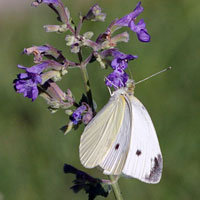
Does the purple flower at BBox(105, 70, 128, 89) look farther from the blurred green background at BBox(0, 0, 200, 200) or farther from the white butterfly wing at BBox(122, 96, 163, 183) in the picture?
the blurred green background at BBox(0, 0, 200, 200)

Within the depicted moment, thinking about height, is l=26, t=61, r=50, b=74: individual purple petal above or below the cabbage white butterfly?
above

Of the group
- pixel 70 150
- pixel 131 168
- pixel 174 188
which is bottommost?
pixel 174 188

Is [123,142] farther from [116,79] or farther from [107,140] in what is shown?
[116,79]

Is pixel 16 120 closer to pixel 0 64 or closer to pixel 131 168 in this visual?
pixel 0 64

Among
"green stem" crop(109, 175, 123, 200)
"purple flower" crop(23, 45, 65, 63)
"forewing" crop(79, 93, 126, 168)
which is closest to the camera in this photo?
"forewing" crop(79, 93, 126, 168)

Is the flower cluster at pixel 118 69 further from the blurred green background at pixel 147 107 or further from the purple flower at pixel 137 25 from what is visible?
the blurred green background at pixel 147 107

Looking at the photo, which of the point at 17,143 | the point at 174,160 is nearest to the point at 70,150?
the point at 17,143

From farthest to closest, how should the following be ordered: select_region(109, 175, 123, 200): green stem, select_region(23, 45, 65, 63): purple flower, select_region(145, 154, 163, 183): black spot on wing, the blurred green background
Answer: the blurred green background < select_region(109, 175, 123, 200): green stem < select_region(23, 45, 65, 63): purple flower < select_region(145, 154, 163, 183): black spot on wing

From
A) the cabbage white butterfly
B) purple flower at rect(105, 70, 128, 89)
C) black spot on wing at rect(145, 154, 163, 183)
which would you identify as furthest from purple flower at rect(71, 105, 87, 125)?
black spot on wing at rect(145, 154, 163, 183)
